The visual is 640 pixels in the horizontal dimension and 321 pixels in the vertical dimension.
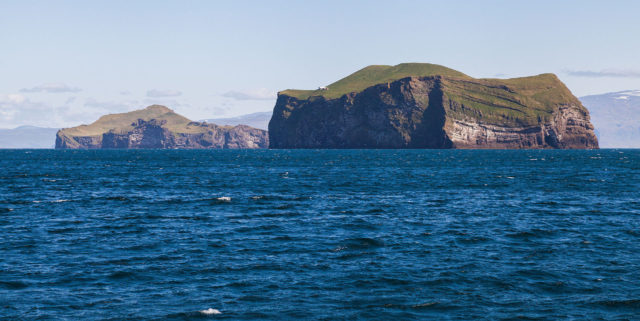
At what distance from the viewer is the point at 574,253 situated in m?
27.5

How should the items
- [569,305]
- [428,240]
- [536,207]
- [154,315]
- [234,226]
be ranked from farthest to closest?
[536,207] < [234,226] < [428,240] < [569,305] < [154,315]

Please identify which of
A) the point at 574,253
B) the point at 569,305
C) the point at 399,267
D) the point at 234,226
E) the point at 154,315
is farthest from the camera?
the point at 234,226

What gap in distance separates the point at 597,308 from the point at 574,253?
909 cm

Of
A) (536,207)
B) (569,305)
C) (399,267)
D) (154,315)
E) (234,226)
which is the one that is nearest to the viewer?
(154,315)

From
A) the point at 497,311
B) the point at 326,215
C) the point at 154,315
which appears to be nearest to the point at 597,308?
the point at 497,311

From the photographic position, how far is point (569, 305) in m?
19.3

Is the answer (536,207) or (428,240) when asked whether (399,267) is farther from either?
(536,207)

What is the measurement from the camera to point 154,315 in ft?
58.9

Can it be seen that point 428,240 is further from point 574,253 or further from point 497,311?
point 497,311

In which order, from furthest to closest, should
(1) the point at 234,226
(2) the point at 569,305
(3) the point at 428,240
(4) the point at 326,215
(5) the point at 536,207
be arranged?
(5) the point at 536,207 → (4) the point at 326,215 → (1) the point at 234,226 → (3) the point at 428,240 → (2) the point at 569,305

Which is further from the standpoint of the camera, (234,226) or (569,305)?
(234,226)

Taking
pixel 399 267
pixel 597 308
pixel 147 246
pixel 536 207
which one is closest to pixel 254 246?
pixel 147 246

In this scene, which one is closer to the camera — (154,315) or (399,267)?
(154,315)

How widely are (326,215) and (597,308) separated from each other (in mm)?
23613
